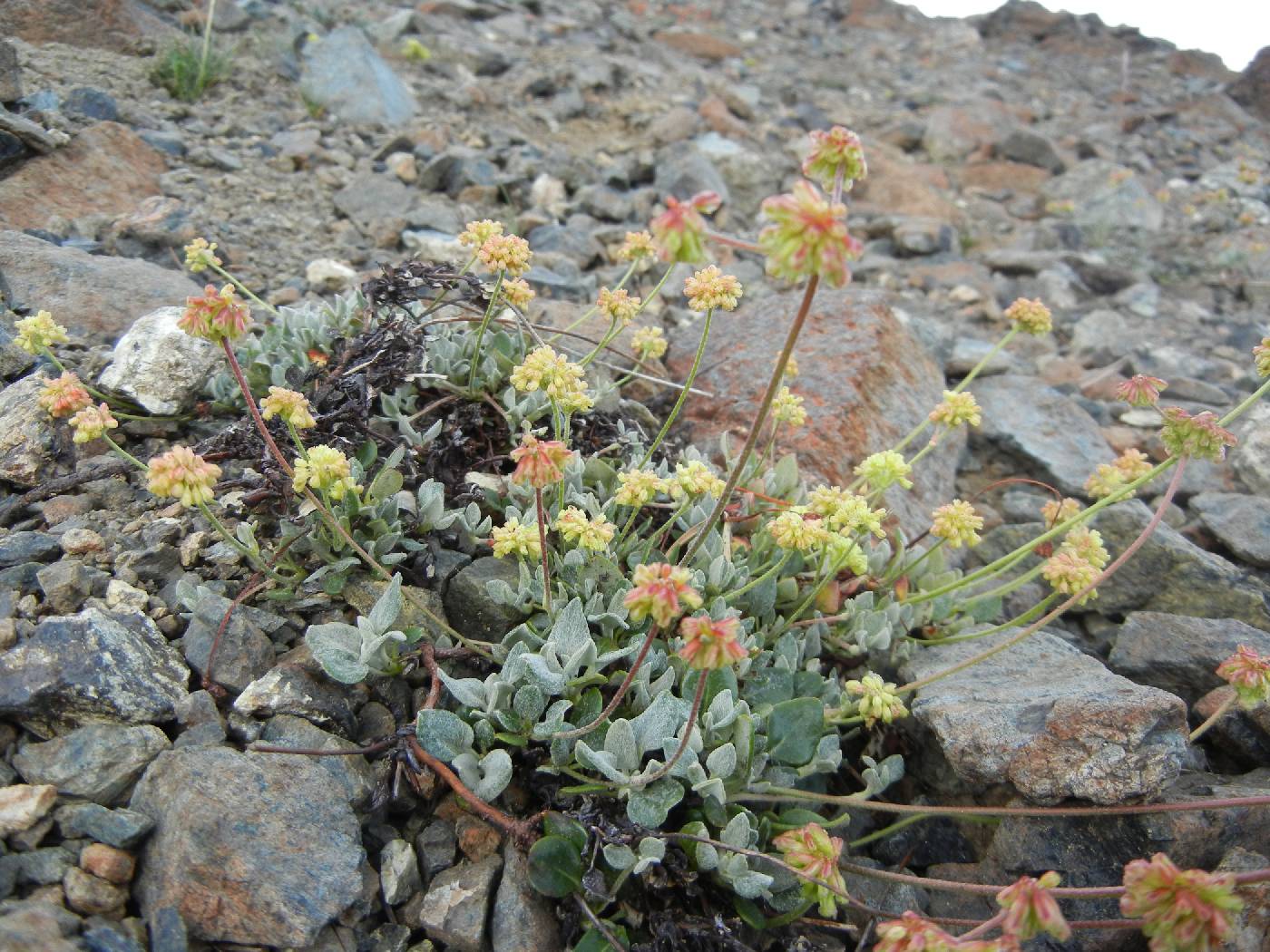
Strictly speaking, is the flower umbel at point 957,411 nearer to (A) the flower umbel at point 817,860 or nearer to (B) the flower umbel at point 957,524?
(B) the flower umbel at point 957,524

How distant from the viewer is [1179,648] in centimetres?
349

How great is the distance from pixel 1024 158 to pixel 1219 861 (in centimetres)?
1041

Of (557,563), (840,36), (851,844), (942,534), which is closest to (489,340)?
(557,563)

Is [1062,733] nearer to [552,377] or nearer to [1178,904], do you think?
[1178,904]

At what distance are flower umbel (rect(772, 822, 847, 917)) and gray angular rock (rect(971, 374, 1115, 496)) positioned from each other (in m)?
3.17

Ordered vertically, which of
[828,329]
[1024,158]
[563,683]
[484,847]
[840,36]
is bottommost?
[484,847]

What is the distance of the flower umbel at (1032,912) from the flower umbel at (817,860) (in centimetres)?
49

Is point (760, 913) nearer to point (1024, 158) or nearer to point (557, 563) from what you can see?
point (557, 563)

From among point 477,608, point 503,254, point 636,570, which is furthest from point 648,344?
point 636,570

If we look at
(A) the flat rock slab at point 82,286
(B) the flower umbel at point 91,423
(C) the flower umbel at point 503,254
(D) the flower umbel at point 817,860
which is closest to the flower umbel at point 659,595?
(D) the flower umbel at point 817,860

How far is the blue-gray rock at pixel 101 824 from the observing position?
2.28m

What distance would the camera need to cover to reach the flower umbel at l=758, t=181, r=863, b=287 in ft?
6.00

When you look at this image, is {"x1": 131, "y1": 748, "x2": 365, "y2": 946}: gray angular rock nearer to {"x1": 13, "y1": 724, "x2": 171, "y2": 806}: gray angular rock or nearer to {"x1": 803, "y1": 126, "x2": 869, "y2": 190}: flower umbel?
{"x1": 13, "y1": 724, "x2": 171, "y2": 806}: gray angular rock

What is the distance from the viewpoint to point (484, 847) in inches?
104
